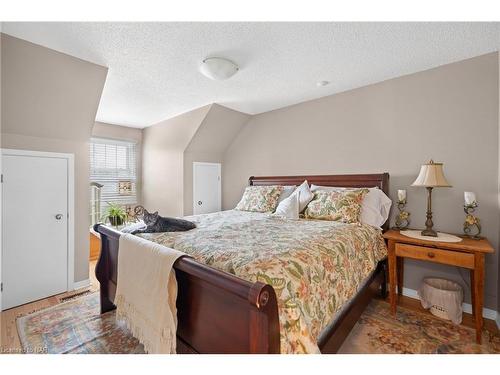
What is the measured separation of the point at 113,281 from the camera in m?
2.02

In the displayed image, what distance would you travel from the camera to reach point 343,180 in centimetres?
292

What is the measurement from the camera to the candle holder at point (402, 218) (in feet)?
8.10

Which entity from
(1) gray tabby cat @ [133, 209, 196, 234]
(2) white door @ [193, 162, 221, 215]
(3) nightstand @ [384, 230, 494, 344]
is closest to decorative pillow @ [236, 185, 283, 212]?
(2) white door @ [193, 162, 221, 215]

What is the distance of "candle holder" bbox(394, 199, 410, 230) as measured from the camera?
2.47 m

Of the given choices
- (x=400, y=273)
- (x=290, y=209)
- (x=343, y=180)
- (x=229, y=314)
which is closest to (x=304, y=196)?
(x=290, y=209)

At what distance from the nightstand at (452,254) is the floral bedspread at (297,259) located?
0.17 meters

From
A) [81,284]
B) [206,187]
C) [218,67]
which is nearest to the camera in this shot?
[218,67]

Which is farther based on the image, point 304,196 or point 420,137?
point 304,196

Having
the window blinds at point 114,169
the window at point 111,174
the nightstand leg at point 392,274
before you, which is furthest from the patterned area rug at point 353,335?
the window blinds at point 114,169

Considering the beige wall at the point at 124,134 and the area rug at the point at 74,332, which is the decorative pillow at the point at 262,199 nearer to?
the area rug at the point at 74,332

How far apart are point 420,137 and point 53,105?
3760 millimetres

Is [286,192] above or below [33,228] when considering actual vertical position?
above

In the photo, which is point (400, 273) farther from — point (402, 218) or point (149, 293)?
point (149, 293)
